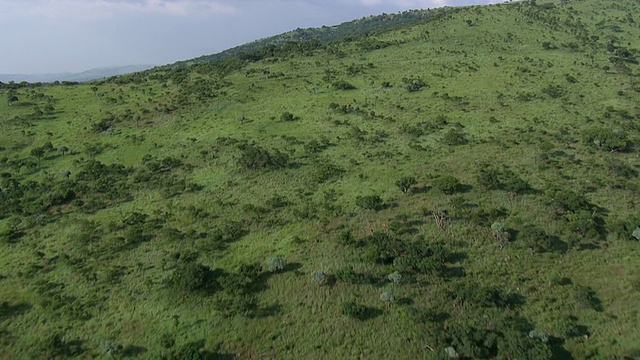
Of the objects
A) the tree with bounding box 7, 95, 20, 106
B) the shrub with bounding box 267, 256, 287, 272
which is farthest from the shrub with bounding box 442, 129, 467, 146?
the tree with bounding box 7, 95, 20, 106

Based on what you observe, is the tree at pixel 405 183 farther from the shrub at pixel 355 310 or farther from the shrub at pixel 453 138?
the shrub at pixel 355 310

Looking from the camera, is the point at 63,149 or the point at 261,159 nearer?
the point at 261,159

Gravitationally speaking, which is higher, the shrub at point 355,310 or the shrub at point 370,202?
the shrub at point 370,202

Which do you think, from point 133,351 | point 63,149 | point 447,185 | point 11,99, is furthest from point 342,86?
point 11,99

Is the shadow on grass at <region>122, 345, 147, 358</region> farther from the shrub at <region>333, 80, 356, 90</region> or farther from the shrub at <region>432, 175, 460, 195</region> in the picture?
the shrub at <region>333, 80, 356, 90</region>

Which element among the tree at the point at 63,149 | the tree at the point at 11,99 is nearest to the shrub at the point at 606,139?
the tree at the point at 63,149

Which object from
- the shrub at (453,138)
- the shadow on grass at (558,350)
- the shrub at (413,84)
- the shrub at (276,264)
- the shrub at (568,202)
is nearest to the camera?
the shadow on grass at (558,350)

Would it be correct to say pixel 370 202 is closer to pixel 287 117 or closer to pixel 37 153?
pixel 287 117
